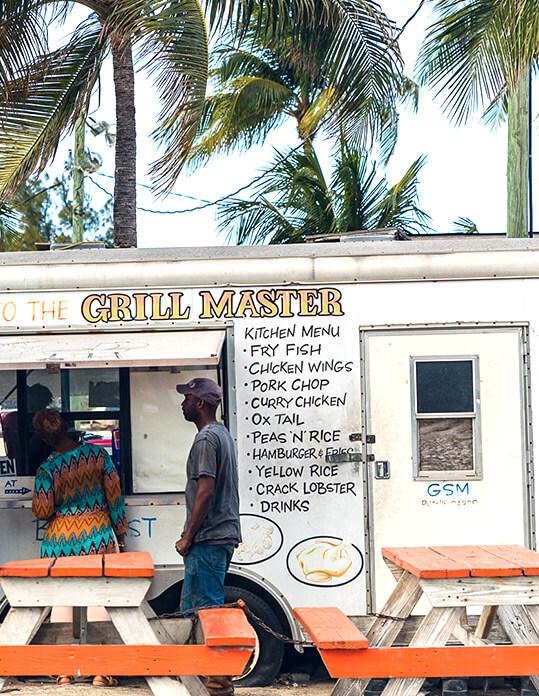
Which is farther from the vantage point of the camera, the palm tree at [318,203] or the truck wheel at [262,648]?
the palm tree at [318,203]

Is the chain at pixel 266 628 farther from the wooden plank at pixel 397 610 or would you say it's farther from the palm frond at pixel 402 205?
the palm frond at pixel 402 205

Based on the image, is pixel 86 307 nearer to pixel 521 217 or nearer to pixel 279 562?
pixel 279 562

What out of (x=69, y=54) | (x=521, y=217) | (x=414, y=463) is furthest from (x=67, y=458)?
(x=521, y=217)

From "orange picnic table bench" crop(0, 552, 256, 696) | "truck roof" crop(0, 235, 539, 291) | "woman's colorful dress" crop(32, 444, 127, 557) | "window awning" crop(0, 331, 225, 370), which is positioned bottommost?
"orange picnic table bench" crop(0, 552, 256, 696)

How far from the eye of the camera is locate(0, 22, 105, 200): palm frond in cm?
866

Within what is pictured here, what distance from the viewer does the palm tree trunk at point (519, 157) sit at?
10742 millimetres

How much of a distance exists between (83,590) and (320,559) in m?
1.54

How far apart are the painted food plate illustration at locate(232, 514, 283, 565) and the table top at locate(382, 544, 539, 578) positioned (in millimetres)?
701

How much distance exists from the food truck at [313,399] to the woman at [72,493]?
25 cm

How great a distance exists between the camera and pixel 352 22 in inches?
336

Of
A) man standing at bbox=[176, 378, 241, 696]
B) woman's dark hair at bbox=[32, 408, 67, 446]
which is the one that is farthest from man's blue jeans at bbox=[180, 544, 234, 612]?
woman's dark hair at bbox=[32, 408, 67, 446]

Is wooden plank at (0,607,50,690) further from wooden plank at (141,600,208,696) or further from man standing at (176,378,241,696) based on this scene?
man standing at (176,378,241,696)

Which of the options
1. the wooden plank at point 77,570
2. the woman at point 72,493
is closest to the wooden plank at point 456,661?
the wooden plank at point 77,570

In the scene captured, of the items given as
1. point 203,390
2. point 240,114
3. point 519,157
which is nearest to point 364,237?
point 203,390
